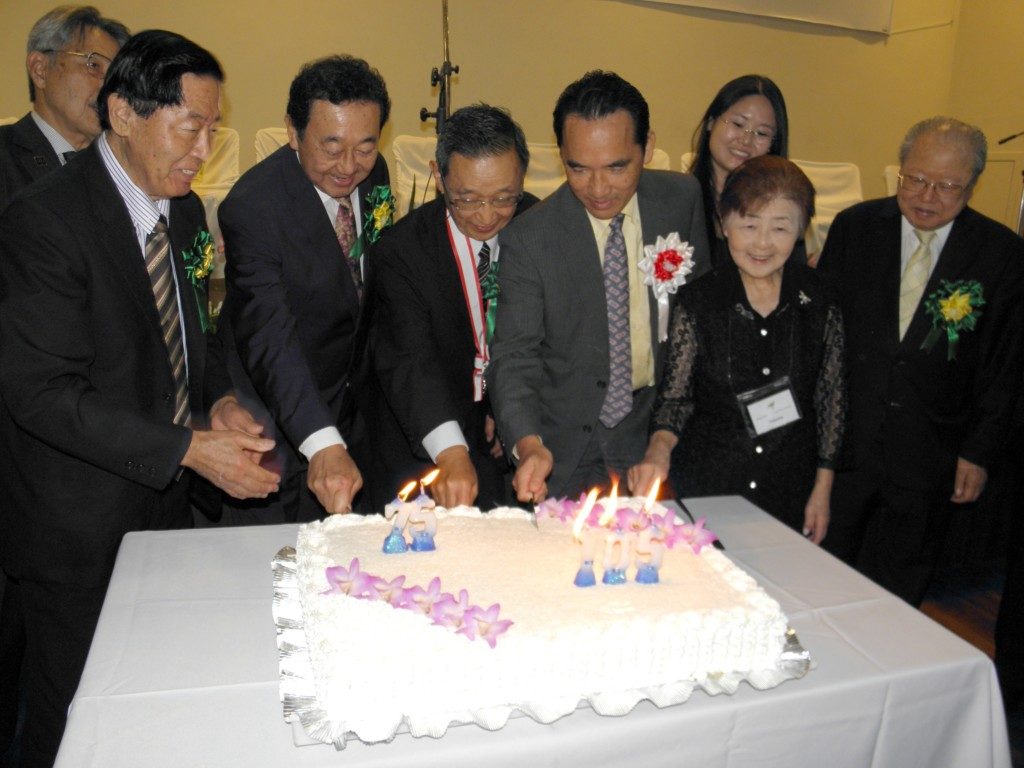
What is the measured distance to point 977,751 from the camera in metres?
1.48

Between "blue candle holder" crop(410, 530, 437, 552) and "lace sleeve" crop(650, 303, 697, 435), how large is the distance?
0.85m

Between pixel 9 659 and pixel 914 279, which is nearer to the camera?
pixel 9 659

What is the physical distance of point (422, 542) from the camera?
1.65 metres

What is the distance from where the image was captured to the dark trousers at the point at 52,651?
1.99 meters

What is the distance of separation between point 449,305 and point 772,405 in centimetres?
97

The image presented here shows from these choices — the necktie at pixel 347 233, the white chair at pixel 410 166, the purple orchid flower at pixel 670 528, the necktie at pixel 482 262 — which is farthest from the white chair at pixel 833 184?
the purple orchid flower at pixel 670 528

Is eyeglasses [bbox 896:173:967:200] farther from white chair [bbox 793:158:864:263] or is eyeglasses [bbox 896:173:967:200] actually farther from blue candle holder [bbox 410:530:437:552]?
white chair [bbox 793:158:864:263]

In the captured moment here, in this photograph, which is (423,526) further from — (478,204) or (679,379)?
(478,204)

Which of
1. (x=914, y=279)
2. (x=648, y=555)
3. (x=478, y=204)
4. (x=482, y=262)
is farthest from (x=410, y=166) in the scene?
(x=648, y=555)

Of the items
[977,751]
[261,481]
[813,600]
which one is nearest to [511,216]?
[261,481]

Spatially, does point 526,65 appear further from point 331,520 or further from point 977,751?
point 977,751

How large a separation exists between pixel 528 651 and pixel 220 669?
49 centimetres

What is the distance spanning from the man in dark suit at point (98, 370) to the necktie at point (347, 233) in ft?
1.93

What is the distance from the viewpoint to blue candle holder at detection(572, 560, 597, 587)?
150 centimetres
